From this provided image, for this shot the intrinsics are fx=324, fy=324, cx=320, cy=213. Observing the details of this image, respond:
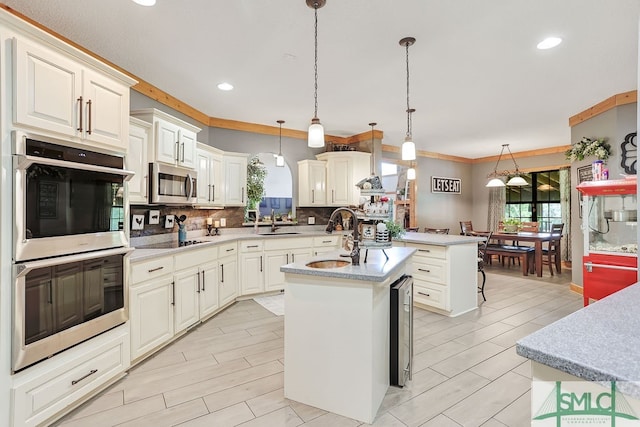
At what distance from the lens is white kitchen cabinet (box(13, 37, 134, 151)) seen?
177 cm

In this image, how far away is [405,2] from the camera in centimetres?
226

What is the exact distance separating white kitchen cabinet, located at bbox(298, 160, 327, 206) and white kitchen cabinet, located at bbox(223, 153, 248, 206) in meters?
1.15

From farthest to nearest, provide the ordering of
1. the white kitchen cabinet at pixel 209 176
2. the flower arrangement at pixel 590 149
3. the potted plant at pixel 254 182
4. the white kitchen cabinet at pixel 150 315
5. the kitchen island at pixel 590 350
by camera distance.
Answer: the potted plant at pixel 254 182
the flower arrangement at pixel 590 149
the white kitchen cabinet at pixel 209 176
the white kitchen cabinet at pixel 150 315
the kitchen island at pixel 590 350

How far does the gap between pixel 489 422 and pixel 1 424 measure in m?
2.67

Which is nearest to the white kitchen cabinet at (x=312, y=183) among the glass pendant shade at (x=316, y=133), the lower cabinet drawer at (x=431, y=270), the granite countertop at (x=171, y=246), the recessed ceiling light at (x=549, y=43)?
the granite countertop at (x=171, y=246)

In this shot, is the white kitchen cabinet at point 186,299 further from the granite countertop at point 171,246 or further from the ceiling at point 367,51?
the ceiling at point 367,51

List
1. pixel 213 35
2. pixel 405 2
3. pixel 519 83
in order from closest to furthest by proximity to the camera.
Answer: pixel 405 2
pixel 213 35
pixel 519 83

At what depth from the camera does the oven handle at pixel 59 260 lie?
5.67 ft

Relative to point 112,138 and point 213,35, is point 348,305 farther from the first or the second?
point 213,35

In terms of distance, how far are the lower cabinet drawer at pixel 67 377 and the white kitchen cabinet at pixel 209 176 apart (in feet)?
6.91

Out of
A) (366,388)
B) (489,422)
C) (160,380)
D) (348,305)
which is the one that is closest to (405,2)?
(348,305)

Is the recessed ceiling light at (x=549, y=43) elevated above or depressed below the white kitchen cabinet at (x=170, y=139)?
above

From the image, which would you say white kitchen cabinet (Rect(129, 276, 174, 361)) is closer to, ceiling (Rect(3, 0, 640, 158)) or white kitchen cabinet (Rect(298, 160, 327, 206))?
ceiling (Rect(3, 0, 640, 158))

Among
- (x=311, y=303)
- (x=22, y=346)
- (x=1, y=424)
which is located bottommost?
(x=1, y=424)
